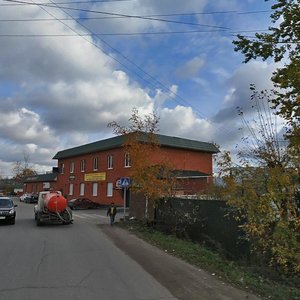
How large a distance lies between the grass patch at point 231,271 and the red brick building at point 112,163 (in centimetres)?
2988

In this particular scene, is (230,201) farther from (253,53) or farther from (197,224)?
(197,224)

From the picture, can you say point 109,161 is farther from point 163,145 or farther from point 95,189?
point 163,145

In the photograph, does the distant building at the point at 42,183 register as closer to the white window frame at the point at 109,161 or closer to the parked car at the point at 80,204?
the white window frame at the point at 109,161

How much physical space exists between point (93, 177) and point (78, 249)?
41.3 meters

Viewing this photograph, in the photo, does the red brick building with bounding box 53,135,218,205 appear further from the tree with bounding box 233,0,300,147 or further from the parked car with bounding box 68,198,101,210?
the tree with bounding box 233,0,300,147

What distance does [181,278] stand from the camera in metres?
9.29

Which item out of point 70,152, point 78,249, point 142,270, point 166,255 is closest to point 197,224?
point 166,255

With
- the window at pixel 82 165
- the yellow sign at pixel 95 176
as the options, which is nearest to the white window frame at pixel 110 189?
the yellow sign at pixel 95 176

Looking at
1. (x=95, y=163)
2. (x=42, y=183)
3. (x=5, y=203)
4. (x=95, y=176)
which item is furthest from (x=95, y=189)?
(x=5, y=203)

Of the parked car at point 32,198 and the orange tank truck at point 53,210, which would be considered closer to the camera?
the orange tank truck at point 53,210

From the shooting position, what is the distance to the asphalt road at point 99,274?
7.65 metres

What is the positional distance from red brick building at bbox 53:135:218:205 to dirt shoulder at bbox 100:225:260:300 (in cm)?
3122

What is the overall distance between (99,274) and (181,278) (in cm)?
196

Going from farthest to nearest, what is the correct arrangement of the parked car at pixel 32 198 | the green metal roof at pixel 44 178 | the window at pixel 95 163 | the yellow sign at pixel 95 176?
the green metal roof at pixel 44 178 < the parked car at pixel 32 198 < the window at pixel 95 163 < the yellow sign at pixel 95 176
